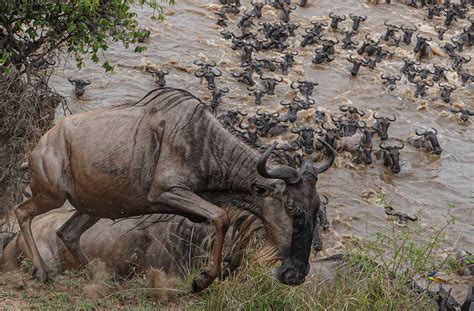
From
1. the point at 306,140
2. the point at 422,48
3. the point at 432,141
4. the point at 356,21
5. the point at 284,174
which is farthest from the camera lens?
the point at 356,21

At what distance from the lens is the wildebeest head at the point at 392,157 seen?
18.4 m

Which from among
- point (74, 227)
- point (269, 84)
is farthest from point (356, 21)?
point (74, 227)

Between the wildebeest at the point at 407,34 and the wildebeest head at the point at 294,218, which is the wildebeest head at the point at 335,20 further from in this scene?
the wildebeest head at the point at 294,218

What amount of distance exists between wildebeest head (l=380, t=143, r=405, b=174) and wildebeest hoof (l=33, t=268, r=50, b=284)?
39.5 ft

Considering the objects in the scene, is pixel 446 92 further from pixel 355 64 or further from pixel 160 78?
pixel 160 78

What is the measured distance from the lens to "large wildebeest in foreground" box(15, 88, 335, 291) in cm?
626

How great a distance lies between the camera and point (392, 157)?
60.3 feet

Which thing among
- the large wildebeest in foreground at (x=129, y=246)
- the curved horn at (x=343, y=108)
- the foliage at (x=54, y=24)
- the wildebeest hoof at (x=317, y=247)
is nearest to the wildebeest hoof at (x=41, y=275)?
the large wildebeest in foreground at (x=129, y=246)

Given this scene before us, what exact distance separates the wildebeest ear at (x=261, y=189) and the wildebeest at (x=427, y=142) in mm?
13430

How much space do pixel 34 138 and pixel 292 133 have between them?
9638 millimetres

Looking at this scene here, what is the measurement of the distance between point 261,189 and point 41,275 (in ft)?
7.08

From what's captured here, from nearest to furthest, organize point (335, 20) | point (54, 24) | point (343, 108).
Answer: point (54, 24), point (343, 108), point (335, 20)

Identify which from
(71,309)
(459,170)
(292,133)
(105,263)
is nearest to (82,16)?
(105,263)

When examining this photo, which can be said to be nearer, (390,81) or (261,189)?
(261,189)
